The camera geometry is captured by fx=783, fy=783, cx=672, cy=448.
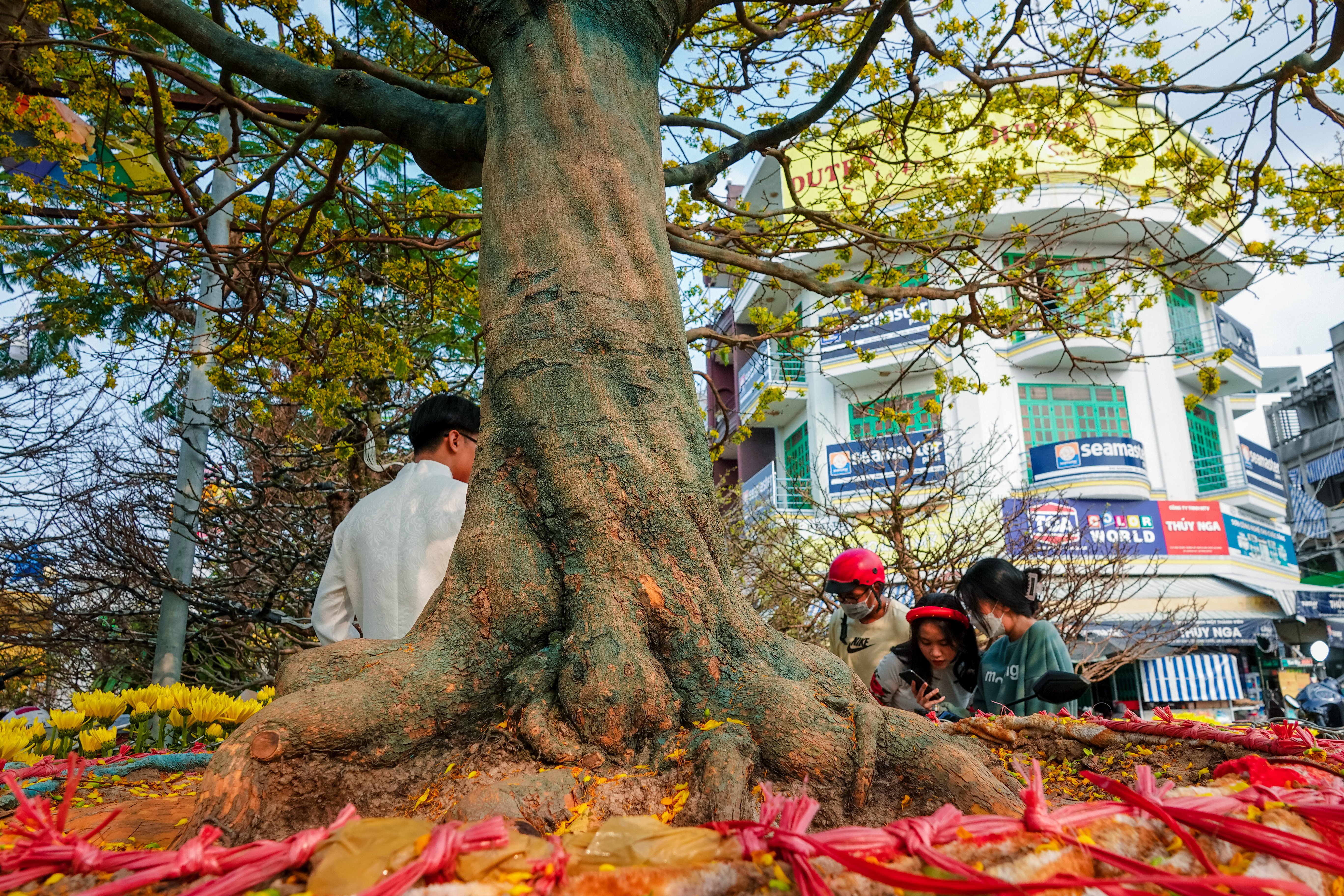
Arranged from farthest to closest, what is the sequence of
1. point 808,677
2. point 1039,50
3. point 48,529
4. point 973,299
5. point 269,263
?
point 48,529
point 269,263
point 973,299
point 1039,50
point 808,677

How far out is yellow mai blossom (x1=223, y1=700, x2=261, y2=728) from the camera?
3094 millimetres

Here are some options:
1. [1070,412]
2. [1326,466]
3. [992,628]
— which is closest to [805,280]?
[992,628]

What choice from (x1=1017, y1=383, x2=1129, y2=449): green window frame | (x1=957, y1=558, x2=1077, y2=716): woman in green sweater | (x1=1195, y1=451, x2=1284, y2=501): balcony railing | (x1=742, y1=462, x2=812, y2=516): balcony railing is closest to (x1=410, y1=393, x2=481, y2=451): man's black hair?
(x1=957, y1=558, x2=1077, y2=716): woman in green sweater

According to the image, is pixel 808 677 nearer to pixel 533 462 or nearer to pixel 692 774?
pixel 692 774

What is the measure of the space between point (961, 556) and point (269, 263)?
821cm

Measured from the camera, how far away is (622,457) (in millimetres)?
1954

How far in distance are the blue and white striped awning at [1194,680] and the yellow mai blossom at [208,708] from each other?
20.8 m

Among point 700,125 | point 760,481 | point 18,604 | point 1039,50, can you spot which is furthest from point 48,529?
point 760,481

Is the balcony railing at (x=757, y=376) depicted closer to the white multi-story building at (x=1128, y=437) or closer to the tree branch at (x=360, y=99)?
the white multi-story building at (x=1128, y=437)

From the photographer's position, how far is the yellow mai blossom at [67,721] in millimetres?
2721

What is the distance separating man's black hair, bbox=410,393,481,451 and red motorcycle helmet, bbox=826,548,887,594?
257 centimetres

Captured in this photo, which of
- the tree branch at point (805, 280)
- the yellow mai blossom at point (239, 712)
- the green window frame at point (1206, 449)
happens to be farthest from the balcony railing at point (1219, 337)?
the yellow mai blossom at point (239, 712)

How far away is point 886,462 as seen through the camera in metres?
11.6

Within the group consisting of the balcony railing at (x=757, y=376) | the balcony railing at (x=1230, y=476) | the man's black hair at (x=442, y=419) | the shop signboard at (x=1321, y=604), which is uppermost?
the balcony railing at (x=757, y=376)
